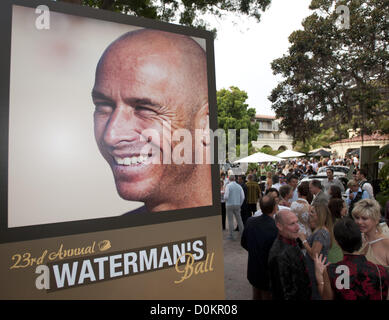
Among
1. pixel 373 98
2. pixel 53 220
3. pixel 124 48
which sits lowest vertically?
pixel 53 220

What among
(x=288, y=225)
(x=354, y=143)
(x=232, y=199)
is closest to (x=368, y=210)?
(x=288, y=225)

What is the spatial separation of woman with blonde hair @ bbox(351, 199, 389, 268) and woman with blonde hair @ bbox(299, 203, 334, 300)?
14.1 inches

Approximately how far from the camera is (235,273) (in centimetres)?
566

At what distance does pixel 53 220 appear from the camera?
2.68m

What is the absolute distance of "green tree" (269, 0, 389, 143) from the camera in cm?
1424

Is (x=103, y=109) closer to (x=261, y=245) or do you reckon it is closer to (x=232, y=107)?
(x=261, y=245)

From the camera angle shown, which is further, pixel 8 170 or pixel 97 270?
pixel 97 270

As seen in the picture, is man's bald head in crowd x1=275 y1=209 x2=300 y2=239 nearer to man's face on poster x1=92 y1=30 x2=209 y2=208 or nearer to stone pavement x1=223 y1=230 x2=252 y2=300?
man's face on poster x1=92 y1=30 x2=209 y2=208

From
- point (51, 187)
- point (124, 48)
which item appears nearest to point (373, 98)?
point (124, 48)

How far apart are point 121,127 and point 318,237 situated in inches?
101

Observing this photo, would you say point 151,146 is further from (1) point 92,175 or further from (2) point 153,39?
(2) point 153,39
